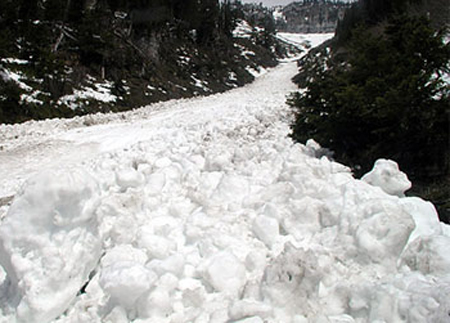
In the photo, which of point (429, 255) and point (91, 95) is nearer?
point (429, 255)

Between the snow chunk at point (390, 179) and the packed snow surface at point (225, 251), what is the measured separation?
14mm

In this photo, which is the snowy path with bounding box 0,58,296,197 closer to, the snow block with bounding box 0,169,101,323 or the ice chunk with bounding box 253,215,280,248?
the snow block with bounding box 0,169,101,323

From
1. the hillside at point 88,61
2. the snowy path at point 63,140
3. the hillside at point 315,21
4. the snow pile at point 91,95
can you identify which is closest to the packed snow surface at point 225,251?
the snowy path at point 63,140

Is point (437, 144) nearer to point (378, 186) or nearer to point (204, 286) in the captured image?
point (378, 186)

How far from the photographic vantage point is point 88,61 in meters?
18.4

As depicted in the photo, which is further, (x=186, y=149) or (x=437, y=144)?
(x=186, y=149)

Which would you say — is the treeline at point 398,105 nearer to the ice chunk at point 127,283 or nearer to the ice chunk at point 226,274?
the ice chunk at point 226,274

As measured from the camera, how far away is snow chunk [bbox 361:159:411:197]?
3541 mm

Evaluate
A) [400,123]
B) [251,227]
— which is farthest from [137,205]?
[400,123]

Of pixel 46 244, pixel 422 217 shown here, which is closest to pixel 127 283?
pixel 46 244

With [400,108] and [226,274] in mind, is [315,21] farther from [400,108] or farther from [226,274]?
[226,274]

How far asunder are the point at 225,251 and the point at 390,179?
202cm

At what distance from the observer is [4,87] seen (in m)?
11.8

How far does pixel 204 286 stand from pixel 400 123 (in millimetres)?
3408
